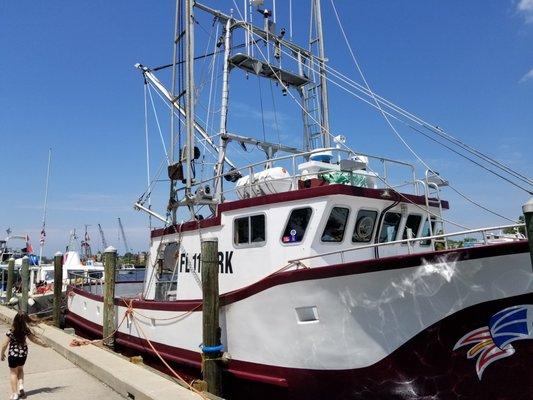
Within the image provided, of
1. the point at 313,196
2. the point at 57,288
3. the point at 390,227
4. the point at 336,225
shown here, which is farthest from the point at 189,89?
the point at 57,288

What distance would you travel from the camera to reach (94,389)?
773cm

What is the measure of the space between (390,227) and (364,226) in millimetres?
697

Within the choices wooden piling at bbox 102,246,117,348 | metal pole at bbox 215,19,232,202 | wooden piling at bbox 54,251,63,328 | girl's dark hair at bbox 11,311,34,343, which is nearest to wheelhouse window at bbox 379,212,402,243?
metal pole at bbox 215,19,232,202

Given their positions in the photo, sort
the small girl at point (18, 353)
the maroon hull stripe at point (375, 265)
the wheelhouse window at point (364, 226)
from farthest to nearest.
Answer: the wheelhouse window at point (364, 226) < the small girl at point (18, 353) < the maroon hull stripe at point (375, 265)

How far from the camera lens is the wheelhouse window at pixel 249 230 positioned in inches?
323

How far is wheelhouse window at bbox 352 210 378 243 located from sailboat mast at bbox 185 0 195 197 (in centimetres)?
386

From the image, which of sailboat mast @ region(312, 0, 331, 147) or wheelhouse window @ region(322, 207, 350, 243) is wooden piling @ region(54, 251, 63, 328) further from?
wheelhouse window @ region(322, 207, 350, 243)

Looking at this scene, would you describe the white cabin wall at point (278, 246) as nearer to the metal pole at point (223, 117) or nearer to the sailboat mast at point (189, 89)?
the metal pole at point (223, 117)

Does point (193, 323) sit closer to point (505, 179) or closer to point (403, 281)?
point (403, 281)

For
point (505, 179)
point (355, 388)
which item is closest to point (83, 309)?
point (355, 388)

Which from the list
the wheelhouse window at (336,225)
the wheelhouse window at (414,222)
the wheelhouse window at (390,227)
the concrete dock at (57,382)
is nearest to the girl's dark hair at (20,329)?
the concrete dock at (57,382)

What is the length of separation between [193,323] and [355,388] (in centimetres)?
309

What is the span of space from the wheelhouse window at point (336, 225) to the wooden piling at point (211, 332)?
1910mm

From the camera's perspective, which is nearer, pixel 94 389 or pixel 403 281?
pixel 403 281
